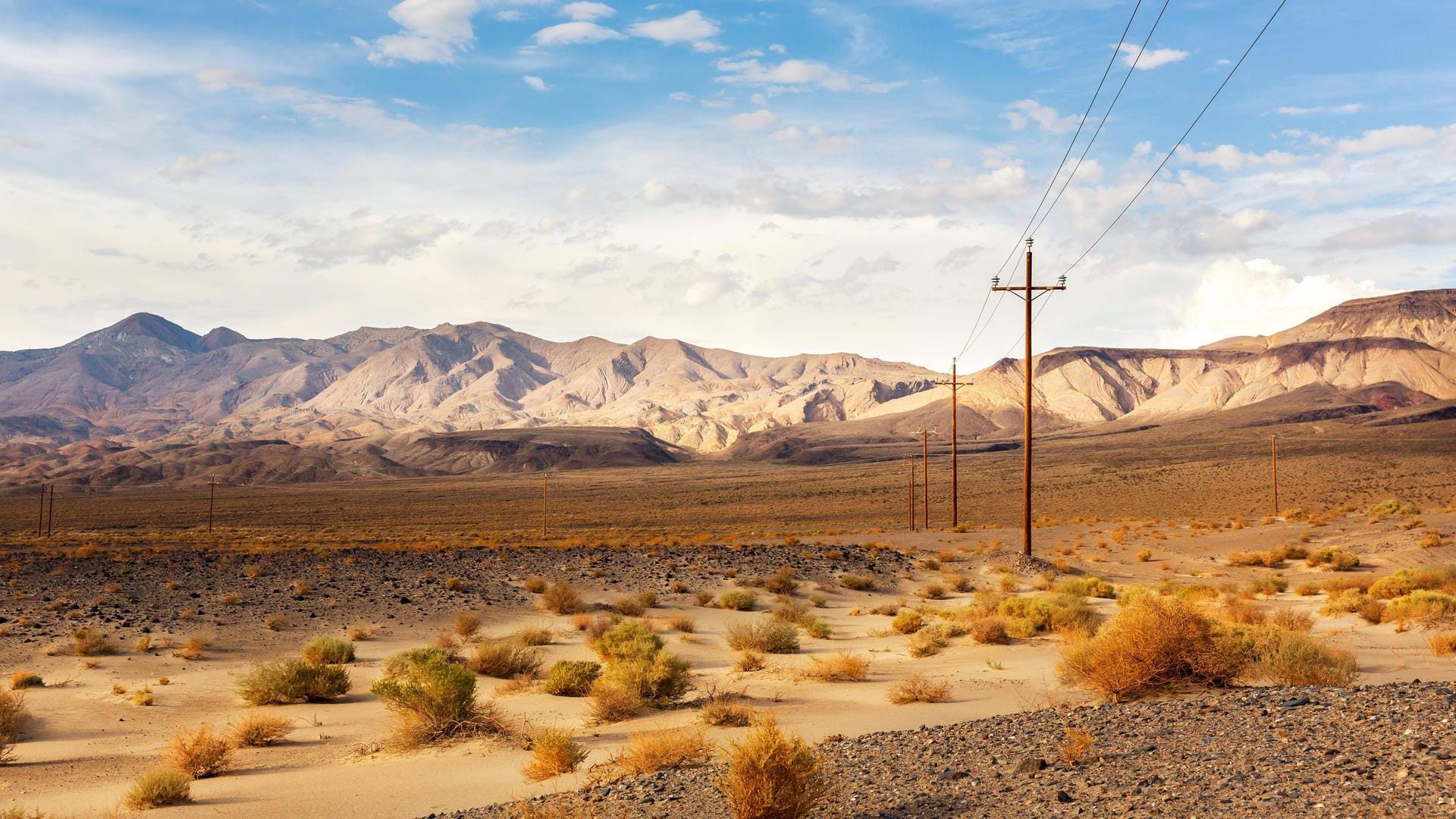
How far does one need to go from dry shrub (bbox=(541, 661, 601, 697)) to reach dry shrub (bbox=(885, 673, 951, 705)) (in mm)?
4634

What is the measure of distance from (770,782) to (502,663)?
34.1 ft

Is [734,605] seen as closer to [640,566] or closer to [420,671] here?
[640,566]

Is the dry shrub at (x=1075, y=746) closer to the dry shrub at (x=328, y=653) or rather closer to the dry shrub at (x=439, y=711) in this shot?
the dry shrub at (x=439, y=711)

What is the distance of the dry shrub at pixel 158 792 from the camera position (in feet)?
32.5

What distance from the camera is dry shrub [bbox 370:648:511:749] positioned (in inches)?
485

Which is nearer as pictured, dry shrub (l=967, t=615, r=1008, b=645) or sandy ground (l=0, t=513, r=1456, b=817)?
sandy ground (l=0, t=513, r=1456, b=817)

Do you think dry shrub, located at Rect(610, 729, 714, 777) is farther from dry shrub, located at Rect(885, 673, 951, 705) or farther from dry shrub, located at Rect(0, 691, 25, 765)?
dry shrub, located at Rect(0, 691, 25, 765)

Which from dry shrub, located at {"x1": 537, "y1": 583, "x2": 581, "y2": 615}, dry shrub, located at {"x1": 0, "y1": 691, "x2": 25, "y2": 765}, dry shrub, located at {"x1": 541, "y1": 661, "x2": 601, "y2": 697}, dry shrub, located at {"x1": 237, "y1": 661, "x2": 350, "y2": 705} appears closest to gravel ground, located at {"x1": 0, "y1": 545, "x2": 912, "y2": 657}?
dry shrub, located at {"x1": 537, "y1": 583, "x2": 581, "y2": 615}

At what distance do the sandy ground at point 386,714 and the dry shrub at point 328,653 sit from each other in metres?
0.32

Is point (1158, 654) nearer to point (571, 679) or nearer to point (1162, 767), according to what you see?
point (1162, 767)

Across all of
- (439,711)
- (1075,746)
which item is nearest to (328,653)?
(439,711)

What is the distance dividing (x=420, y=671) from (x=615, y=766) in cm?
416

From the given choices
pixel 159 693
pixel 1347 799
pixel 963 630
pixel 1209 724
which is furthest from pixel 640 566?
pixel 1347 799

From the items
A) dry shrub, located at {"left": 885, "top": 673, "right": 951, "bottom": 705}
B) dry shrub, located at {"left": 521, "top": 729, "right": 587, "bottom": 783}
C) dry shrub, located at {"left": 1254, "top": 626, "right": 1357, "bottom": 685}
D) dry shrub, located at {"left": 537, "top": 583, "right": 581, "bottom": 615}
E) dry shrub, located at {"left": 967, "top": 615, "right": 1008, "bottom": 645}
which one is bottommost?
dry shrub, located at {"left": 537, "top": 583, "right": 581, "bottom": 615}
